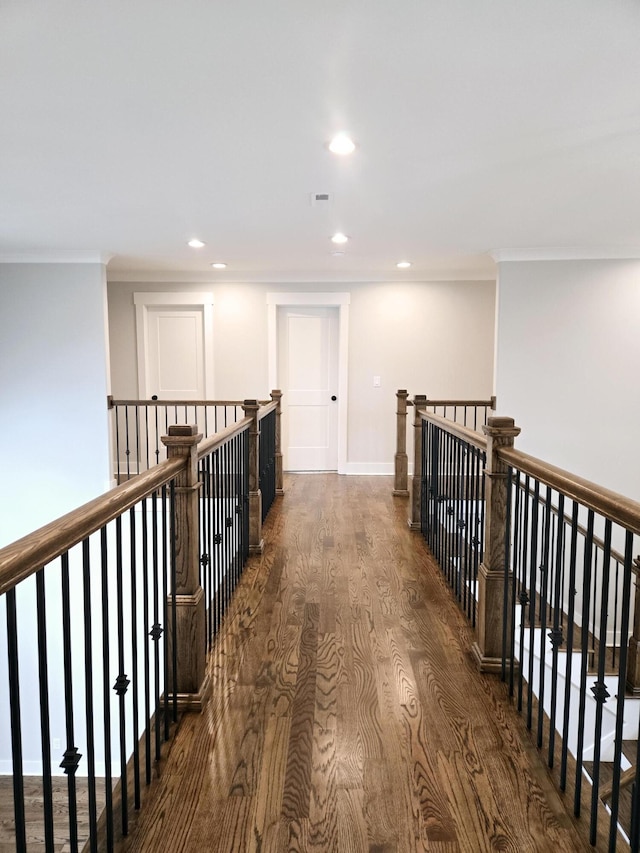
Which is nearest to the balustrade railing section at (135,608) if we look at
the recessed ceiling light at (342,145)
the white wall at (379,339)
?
the recessed ceiling light at (342,145)

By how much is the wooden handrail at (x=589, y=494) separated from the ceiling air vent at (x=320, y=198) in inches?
92.4

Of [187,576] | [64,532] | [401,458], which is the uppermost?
[64,532]

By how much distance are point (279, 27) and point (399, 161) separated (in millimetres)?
1310

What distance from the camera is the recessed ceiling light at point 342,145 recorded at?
2.70 metres

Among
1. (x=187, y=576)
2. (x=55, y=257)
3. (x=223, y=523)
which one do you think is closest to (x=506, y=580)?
(x=187, y=576)

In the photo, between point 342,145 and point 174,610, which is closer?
point 174,610

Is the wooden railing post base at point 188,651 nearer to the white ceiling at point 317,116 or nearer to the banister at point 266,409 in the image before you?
the white ceiling at point 317,116

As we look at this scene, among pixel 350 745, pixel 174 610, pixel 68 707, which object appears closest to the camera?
pixel 68 707

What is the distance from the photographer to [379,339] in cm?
669

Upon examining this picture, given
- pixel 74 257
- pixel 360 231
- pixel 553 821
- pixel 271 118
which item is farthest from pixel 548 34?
pixel 74 257

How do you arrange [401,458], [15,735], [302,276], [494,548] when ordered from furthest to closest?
[302,276], [401,458], [494,548], [15,735]

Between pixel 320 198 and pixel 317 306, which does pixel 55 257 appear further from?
pixel 320 198

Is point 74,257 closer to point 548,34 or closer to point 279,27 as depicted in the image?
point 279,27

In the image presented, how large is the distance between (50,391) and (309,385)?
288 centimetres
